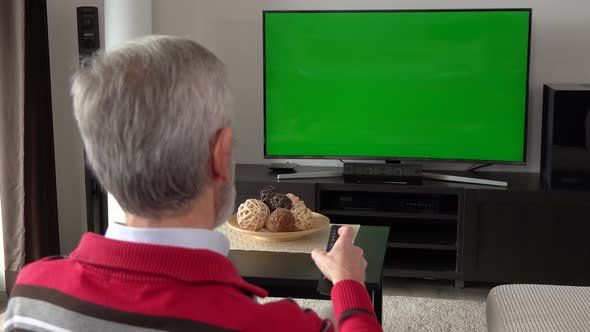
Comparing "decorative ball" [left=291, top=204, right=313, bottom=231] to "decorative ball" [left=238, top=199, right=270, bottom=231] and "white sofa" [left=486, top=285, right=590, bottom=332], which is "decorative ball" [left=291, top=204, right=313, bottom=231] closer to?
"decorative ball" [left=238, top=199, right=270, bottom=231]

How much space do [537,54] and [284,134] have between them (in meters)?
1.41

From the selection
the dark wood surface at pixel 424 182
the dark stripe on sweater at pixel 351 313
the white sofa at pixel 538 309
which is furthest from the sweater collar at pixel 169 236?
the dark wood surface at pixel 424 182

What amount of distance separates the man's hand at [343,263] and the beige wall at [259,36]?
2.70m

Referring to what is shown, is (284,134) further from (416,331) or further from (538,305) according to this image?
(538,305)

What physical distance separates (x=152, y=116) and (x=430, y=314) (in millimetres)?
2745

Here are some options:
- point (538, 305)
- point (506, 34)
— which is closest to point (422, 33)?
point (506, 34)

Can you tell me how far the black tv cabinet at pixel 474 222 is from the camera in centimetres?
383

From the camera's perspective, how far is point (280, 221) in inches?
103

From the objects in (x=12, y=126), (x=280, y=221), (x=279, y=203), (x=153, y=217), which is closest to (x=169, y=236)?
(x=153, y=217)

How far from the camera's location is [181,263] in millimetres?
1101

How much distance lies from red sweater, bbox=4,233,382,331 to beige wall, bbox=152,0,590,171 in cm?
334

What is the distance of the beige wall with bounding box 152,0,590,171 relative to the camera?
4.16 metres

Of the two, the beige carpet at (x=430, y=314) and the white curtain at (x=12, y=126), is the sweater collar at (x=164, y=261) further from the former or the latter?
the white curtain at (x=12, y=126)

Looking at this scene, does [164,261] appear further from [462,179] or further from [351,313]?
[462,179]
